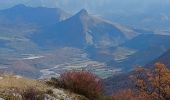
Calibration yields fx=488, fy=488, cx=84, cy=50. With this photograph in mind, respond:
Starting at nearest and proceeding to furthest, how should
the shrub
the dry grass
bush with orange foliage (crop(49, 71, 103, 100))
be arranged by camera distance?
1. the shrub
2. the dry grass
3. bush with orange foliage (crop(49, 71, 103, 100))

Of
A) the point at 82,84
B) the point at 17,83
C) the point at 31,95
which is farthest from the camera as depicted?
the point at 82,84

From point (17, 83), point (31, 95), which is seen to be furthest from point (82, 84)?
point (31, 95)

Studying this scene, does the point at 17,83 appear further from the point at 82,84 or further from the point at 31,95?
the point at 82,84

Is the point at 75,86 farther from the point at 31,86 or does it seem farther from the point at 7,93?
the point at 7,93

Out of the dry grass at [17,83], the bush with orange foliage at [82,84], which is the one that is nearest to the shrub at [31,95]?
→ the dry grass at [17,83]

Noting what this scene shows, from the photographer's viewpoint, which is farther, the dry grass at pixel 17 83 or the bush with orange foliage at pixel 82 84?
the bush with orange foliage at pixel 82 84

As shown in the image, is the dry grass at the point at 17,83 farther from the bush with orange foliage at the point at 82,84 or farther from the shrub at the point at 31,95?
the bush with orange foliage at the point at 82,84

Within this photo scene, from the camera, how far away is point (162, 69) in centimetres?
4744

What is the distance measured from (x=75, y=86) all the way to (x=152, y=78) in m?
23.1

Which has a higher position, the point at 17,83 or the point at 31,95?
the point at 17,83

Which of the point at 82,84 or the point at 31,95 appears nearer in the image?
the point at 31,95

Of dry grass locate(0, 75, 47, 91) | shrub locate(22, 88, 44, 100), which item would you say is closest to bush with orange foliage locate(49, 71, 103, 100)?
dry grass locate(0, 75, 47, 91)

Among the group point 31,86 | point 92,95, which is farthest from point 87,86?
point 31,86

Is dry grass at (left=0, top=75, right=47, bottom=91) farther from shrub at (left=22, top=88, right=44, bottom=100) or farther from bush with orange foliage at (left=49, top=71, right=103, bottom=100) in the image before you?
bush with orange foliage at (left=49, top=71, right=103, bottom=100)
